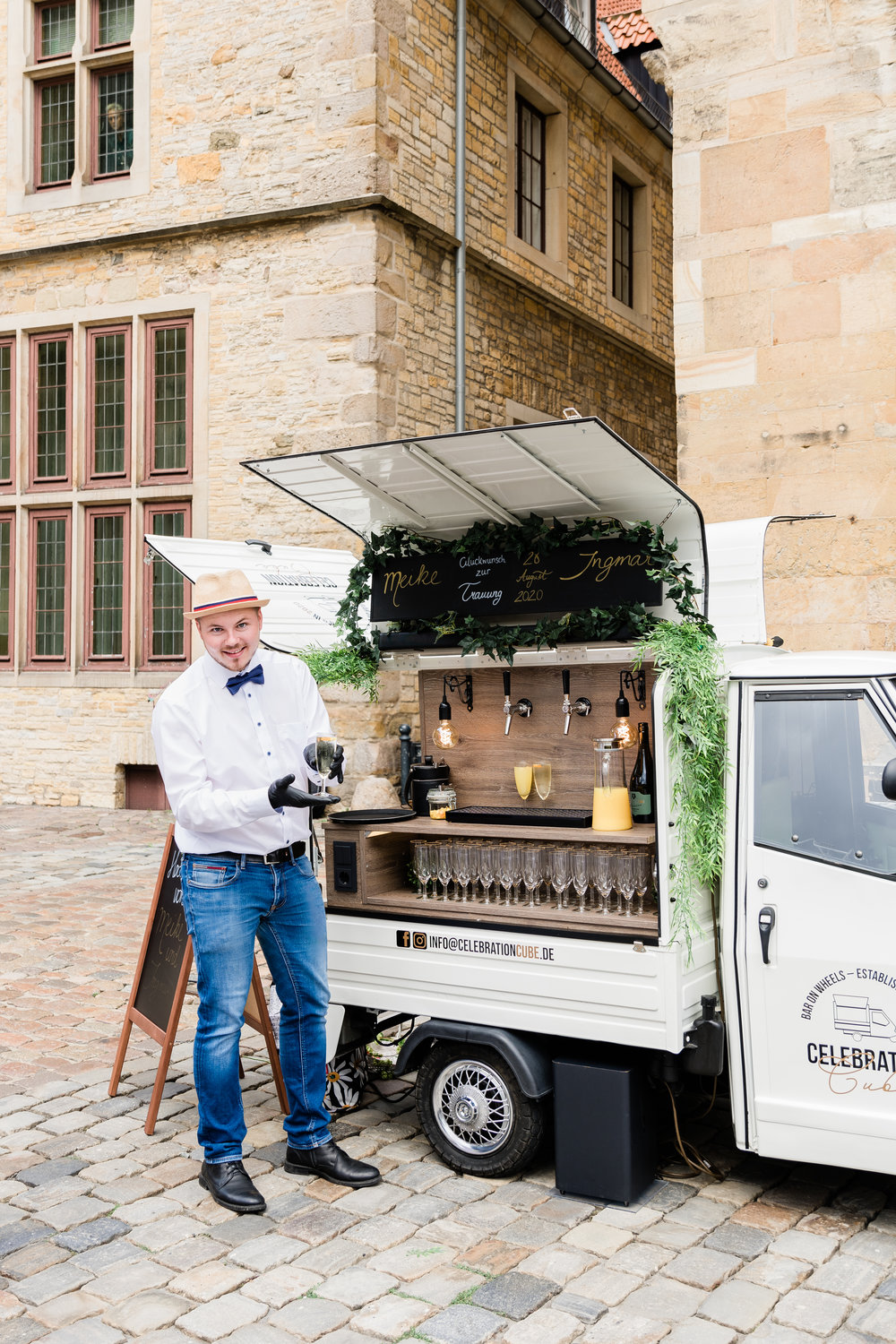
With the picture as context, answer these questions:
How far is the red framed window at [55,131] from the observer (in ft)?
49.5

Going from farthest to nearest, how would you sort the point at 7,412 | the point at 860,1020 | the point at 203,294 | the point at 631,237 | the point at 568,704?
the point at 631,237, the point at 7,412, the point at 203,294, the point at 568,704, the point at 860,1020

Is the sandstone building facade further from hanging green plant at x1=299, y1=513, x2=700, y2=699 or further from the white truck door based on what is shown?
the white truck door

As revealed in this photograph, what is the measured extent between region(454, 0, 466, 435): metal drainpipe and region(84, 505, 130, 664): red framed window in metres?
4.08

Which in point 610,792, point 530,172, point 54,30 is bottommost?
point 610,792

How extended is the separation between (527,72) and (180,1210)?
51.1ft

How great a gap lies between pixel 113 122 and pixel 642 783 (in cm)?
1288

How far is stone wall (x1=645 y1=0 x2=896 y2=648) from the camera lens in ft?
→ 29.9

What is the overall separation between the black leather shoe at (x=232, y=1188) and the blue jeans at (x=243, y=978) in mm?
35

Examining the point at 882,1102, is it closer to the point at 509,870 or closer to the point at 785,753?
the point at 785,753

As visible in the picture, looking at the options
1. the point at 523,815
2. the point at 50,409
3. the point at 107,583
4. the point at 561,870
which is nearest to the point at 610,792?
the point at 561,870

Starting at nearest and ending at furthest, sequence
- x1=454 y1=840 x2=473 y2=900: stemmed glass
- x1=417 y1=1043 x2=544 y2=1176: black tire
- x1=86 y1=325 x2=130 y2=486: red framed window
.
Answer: x1=417 y1=1043 x2=544 y2=1176: black tire, x1=454 y1=840 x2=473 y2=900: stemmed glass, x1=86 y1=325 x2=130 y2=486: red framed window

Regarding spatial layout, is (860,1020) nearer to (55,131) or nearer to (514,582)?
(514,582)

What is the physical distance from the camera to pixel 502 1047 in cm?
445

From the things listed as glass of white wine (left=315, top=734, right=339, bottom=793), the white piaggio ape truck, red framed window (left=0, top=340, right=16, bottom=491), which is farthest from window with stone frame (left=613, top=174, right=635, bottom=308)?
glass of white wine (left=315, top=734, right=339, bottom=793)
